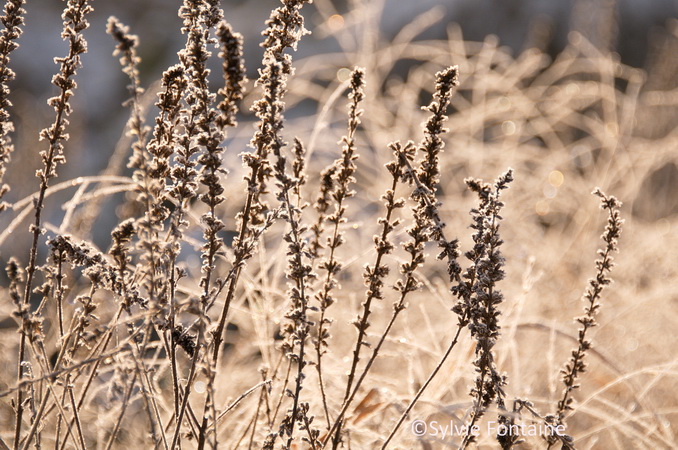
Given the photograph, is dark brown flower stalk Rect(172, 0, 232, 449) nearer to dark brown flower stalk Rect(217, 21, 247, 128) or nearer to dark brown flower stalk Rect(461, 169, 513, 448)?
dark brown flower stalk Rect(217, 21, 247, 128)

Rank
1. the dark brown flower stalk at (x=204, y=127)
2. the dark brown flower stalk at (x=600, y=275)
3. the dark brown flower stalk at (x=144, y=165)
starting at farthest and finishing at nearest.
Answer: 1. the dark brown flower stalk at (x=600, y=275)
2. the dark brown flower stalk at (x=204, y=127)
3. the dark brown flower stalk at (x=144, y=165)

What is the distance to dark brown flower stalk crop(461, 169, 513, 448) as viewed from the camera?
900 millimetres

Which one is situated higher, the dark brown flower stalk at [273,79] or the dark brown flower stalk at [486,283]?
the dark brown flower stalk at [273,79]

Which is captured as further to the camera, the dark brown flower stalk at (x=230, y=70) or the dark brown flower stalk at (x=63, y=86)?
the dark brown flower stalk at (x=63, y=86)

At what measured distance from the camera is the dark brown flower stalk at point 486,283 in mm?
900

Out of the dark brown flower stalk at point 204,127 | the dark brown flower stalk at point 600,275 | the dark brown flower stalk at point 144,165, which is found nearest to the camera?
the dark brown flower stalk at point 144,165

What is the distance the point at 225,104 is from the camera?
0.86 m

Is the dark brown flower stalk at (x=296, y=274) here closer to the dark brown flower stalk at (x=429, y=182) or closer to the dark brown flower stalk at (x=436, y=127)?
the dark brown flower stalk at (x=429, y=182)

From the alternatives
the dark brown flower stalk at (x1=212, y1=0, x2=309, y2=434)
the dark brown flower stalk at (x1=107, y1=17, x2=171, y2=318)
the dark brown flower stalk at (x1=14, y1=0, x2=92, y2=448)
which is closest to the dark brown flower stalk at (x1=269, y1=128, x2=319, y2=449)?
the dark brown flower stalk at (x1=212, y1=0, x2=309, y2=434)

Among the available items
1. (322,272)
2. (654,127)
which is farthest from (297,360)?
(654,127)

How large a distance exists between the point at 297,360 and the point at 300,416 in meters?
0.10

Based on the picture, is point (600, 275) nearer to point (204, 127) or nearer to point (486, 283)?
point (486, 283)

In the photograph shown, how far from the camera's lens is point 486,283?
0.91 metres

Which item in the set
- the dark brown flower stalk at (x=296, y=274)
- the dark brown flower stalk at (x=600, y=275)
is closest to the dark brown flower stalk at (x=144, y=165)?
the dark brown flower stalk at (x=296, y=274)
